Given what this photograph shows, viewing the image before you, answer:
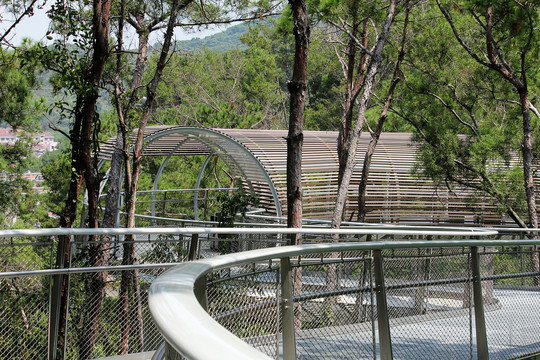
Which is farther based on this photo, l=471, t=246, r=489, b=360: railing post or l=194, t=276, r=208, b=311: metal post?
l=471, t=246, r=489, b=360: railing post

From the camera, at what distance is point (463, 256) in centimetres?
452

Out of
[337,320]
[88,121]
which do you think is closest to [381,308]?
[337,320]

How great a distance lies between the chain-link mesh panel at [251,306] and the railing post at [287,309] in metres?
0.04

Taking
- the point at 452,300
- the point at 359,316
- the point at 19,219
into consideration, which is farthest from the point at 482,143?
the point at 19,219

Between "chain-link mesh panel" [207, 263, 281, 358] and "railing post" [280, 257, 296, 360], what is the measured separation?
4 centimetres

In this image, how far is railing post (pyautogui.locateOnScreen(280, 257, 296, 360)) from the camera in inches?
125

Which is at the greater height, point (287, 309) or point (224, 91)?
point (224, 91)

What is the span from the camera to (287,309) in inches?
127

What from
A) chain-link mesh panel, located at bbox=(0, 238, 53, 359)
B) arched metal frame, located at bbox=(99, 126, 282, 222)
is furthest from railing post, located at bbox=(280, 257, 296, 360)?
arched metal frame, located at bbox=(99, 126, 282, 222)

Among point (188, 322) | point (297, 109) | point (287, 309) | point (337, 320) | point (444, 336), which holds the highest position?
point (297, 109)

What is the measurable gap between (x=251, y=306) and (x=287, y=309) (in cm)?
24

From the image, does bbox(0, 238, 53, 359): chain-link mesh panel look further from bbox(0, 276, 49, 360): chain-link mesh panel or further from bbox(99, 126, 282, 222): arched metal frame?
bbox(99, 126, 282, 222): arched metal frame

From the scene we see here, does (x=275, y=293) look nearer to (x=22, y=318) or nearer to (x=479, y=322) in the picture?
(x=479, y=322)

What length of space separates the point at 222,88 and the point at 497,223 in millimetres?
22516
